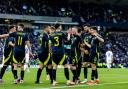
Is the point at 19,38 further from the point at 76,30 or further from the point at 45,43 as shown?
the point at 76,30

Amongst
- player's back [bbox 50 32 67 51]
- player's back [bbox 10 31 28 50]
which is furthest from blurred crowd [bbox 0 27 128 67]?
player's back [bbox 50 32 67 51]

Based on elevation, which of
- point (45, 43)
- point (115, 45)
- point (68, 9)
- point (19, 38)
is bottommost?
point (115, 45)

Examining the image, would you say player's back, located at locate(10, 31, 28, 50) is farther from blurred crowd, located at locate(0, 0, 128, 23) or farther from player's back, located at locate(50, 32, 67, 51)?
blurred crowd, located at locate(0, 0, 128, 23)

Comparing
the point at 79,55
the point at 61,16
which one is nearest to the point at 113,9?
the point at 61,16

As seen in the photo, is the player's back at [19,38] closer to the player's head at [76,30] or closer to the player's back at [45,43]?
the player's back at [45,43]

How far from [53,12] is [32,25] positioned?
4.95 meters

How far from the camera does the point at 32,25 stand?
57.4 m

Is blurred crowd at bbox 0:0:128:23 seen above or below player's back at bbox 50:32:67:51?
above

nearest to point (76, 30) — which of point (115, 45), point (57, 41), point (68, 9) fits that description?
point (57, 41)

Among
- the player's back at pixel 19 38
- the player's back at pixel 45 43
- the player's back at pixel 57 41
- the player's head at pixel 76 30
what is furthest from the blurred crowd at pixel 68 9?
the player's back at pixel 57 41

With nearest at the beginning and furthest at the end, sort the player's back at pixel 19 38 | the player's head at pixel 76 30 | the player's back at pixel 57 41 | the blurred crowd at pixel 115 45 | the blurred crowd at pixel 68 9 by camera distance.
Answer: the player's back at pixel 57 41
the player's head at pixel 76 30
the player's back at pixel 19 38
the blurred crowd at pixel 115 45
the blurred crowd at pixel 68 9

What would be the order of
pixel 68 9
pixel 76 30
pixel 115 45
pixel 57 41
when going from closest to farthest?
pixel 57 41 < pixel 76 30 < pixel 115 45 < pixel 68 9

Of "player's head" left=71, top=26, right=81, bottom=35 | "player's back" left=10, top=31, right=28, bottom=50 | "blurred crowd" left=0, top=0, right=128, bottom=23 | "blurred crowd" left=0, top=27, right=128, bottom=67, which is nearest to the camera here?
"player's head" left=71, top=26, right=81, bottom=35

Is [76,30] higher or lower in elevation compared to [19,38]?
higher
